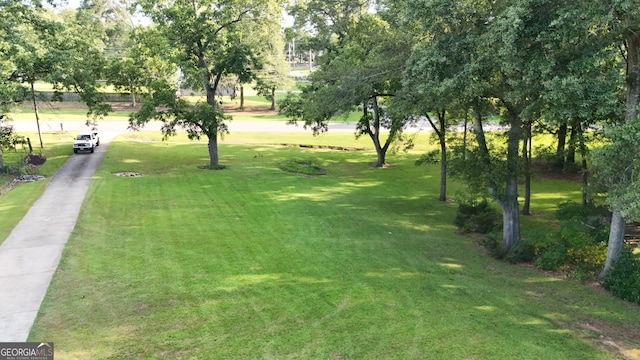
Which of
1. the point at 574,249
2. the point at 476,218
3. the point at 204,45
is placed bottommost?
the point at 476,218

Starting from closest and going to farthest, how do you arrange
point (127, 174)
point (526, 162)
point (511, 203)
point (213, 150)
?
point (511, 203), point (526, 162), point (127, 174), point (213, 150)

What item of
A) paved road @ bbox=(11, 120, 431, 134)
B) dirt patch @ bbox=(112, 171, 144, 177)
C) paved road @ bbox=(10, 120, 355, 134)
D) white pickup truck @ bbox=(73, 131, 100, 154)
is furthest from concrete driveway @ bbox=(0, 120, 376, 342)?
paved road @ bbox=(11, 120, 431, 134)

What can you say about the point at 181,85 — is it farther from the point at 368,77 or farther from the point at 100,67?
the point at 368,77

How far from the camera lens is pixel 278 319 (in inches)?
378

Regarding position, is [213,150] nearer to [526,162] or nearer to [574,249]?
[526,162]

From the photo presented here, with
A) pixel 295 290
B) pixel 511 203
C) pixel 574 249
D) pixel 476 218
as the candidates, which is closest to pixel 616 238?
pixel 574 249

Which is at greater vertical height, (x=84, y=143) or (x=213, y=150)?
(x=84, y=143)

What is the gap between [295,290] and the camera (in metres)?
11.2

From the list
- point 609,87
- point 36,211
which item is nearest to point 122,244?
point 36,211

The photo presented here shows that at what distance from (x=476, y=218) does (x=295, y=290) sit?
35.8ft

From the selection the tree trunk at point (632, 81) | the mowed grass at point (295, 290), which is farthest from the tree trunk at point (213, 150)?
the tree trunk at point (632, 81)

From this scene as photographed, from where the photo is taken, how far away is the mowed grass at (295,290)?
28.2ft

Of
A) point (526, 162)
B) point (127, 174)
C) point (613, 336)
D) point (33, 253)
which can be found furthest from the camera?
point (127, 174)

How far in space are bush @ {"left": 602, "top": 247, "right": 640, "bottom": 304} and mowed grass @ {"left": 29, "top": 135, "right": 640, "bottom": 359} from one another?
1.39 feet
